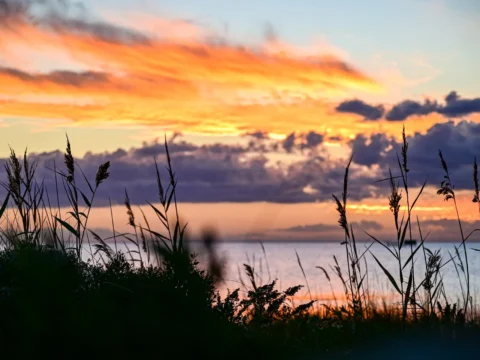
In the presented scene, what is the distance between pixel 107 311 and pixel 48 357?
1.73 feet

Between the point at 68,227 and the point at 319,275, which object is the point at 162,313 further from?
the point at 319,275

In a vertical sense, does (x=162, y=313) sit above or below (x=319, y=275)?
above

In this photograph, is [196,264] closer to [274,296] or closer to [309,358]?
[274,296]

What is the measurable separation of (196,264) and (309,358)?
1.21m

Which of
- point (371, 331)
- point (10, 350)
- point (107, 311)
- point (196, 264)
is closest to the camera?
point (10, 350)

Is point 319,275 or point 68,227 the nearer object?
point 68,227

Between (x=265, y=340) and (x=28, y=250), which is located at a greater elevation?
(x=28, y=250)

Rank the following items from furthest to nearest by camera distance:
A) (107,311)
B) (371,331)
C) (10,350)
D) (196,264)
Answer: (371,331) < (196,264) < (107,311) < (10,350)

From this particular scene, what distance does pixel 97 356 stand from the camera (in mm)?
4797

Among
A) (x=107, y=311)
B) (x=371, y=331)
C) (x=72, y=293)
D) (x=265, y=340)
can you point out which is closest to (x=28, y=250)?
(x=72, y=293)

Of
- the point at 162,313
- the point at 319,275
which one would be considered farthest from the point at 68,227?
the point at 319,275

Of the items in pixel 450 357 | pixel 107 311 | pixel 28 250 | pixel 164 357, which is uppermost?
pixel 28 250

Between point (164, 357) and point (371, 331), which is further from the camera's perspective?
point (371, 331)

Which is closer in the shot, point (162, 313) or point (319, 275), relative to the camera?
point (162, 313)
